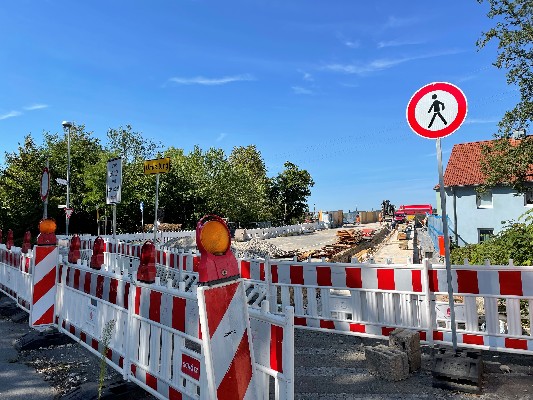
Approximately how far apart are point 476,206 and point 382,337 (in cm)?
3355

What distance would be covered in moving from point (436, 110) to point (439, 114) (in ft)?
0.21

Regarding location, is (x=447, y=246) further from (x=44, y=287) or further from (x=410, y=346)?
(x=44, y=287)

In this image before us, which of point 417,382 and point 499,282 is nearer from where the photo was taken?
point 417,382

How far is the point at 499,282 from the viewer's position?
5.07m

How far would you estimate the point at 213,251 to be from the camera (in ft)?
9.36

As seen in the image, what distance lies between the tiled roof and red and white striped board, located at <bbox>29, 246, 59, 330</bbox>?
35093mm

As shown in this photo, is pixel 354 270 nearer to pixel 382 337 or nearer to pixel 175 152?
pixel 382 337

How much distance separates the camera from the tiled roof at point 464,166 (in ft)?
117

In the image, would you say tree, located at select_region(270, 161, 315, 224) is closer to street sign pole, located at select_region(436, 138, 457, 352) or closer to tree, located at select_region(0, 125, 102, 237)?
tree, located at select_region(0, 125, 102, 237)

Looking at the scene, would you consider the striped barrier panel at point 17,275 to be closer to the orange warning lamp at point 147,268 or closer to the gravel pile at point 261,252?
the orange warning lamp at point 147,268

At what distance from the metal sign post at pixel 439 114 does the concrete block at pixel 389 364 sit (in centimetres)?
76

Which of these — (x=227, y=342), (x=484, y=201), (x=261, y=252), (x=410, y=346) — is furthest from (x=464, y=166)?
(x=227, y=342)

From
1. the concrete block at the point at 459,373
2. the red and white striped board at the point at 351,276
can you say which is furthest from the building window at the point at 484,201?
the concrete block at the point at 459,373

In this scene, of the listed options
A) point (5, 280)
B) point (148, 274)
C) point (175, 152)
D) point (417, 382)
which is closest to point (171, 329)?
point (148, 274)
